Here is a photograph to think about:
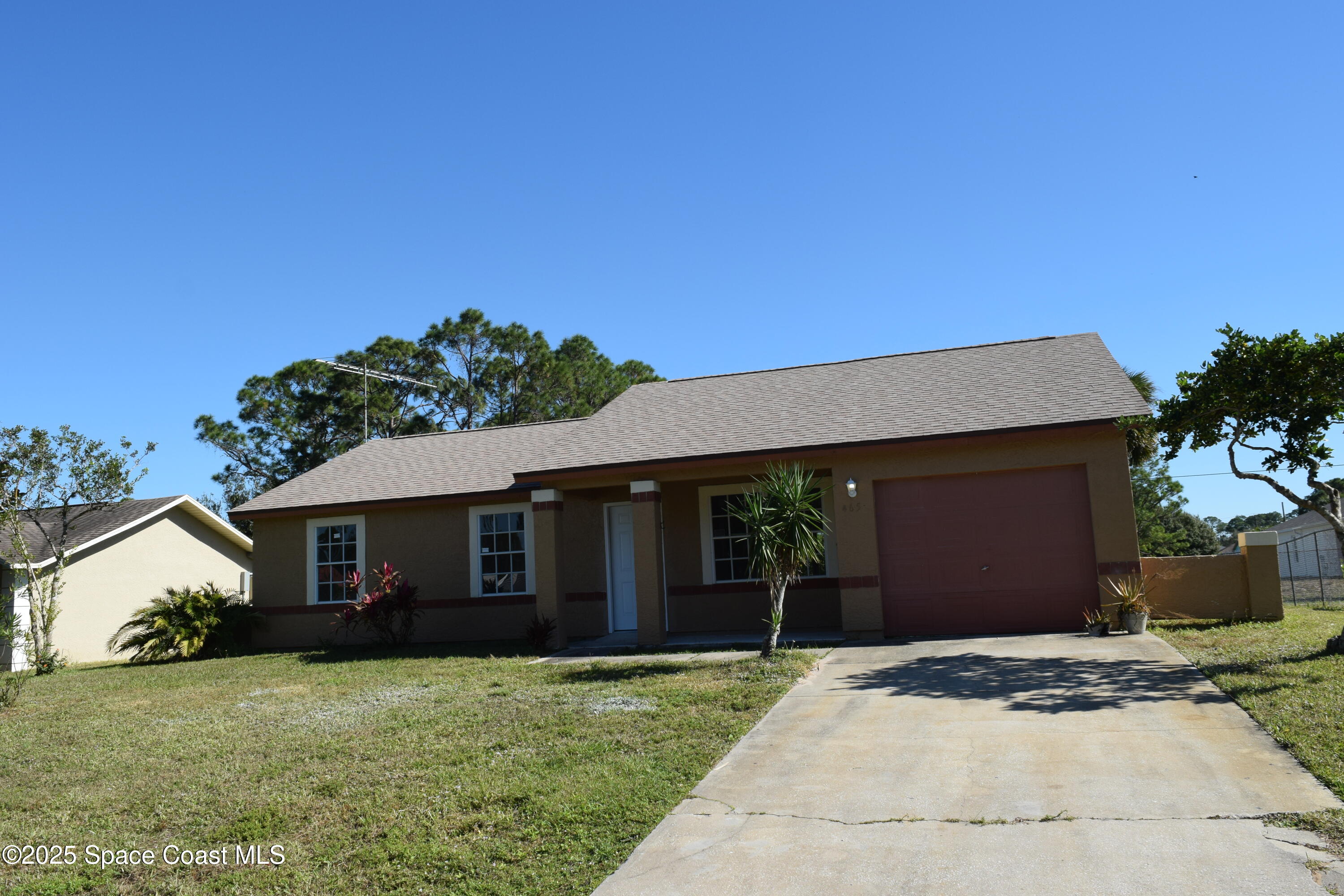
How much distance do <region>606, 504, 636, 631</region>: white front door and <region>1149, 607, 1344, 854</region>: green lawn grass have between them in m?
8.66

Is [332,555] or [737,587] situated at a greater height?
[332,555]

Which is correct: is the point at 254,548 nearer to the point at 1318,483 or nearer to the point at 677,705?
the point at 677,705

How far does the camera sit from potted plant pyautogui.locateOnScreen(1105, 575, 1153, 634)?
40.4 ft

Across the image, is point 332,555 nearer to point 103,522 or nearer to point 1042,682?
point 103,522

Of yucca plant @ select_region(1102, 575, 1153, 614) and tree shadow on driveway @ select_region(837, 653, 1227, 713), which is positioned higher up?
yucca plant @ select_region(1102, 575, 1153, 614)

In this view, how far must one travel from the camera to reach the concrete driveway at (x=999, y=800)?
494 centimetres

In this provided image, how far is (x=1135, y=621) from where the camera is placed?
12305 millimetres

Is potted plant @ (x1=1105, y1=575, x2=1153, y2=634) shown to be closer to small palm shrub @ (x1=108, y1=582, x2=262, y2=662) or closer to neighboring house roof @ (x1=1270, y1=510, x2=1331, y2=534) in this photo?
small palm shrub @ (x1=108, y1=582, x2=262, y2=662)

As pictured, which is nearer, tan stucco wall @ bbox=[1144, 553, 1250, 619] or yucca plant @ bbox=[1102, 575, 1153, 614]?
yucca plant @ bbox=[1102, 575, 1153, 614]

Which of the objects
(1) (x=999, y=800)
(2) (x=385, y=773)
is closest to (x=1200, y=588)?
(1) (x=999, y=800)

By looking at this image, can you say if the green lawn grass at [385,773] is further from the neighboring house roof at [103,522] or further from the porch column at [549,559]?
the neighboring house roof at [103,522]

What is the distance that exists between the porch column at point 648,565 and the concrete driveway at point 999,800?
512 centimetres

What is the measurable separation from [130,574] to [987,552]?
62.7 feet

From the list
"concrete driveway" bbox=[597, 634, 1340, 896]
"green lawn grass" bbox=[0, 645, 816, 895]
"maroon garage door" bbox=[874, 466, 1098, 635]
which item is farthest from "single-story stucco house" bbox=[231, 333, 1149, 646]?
"concrete driveway" bbox=[597, 634, 1340, 896]
